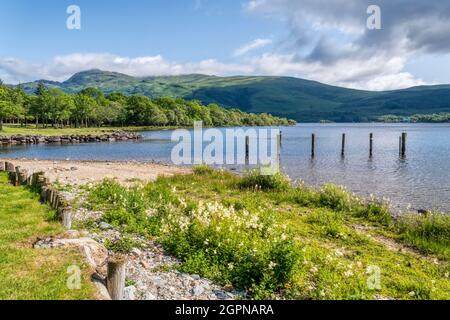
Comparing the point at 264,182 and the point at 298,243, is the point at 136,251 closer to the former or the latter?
the point at 298,243

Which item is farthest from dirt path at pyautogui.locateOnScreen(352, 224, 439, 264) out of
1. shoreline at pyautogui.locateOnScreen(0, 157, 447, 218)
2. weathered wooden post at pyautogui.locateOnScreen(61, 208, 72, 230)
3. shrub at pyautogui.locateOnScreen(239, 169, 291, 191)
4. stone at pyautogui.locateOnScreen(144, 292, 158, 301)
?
weathered wooden post at pyautogui.locateOnScreen(61, 208, 72, 230)

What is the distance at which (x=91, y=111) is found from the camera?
421 feet

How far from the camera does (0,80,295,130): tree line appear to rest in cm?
10994

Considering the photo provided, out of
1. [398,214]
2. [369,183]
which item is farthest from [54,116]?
[398,214]

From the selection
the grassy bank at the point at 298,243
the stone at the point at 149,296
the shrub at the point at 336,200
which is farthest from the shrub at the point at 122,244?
the shrub at the point at 336,200

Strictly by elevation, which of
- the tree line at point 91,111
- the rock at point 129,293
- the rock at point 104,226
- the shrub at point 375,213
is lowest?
the shrub at point 375,213

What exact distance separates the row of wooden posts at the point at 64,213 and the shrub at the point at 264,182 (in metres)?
11.4

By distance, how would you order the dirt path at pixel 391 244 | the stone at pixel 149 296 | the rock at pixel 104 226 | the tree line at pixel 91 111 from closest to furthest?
the stone at pixel 149 296 → the dirt path at pixel 391 244 → the rock at pixel 104 226 → the tree line at pixel 91 111

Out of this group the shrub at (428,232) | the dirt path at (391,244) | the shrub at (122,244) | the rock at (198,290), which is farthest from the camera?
the shrub at (428,232)

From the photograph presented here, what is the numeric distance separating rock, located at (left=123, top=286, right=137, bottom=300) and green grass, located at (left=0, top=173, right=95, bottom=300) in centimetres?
68

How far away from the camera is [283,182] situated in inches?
871

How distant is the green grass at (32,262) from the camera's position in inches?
272

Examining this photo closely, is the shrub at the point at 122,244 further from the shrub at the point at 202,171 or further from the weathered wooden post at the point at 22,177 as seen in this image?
the shrub at the point at 202,171
